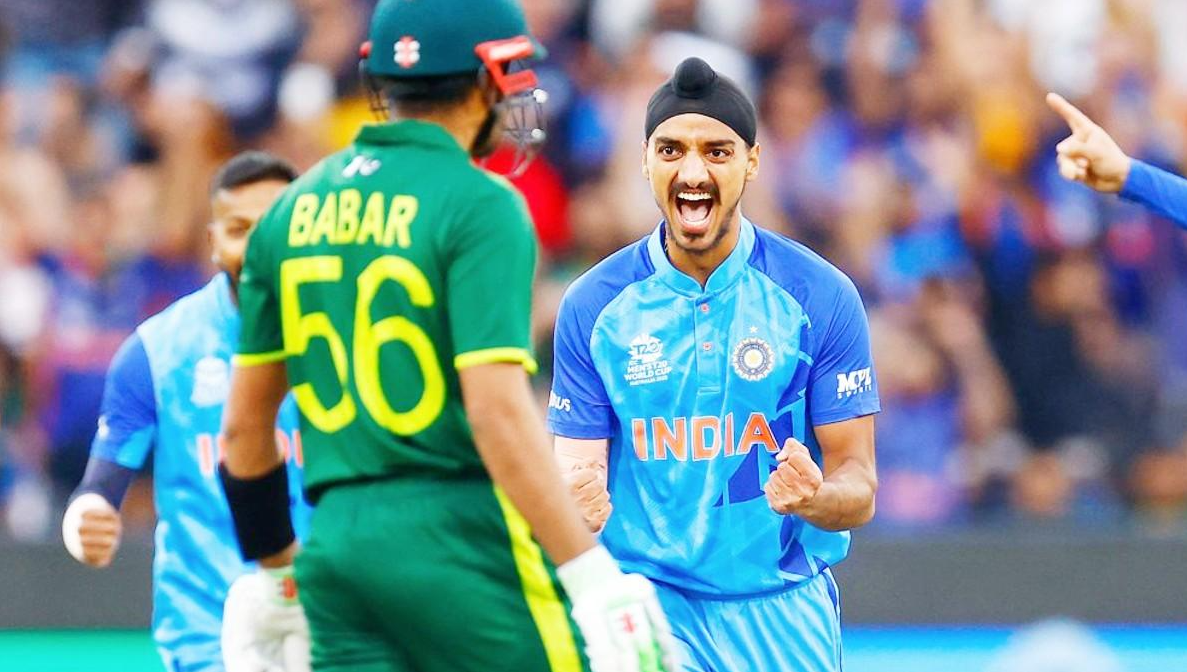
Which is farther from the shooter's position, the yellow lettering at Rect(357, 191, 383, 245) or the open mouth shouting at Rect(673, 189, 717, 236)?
the open mouth shouting at Rect(673, 189, 717, 236)

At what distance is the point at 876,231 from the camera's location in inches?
428

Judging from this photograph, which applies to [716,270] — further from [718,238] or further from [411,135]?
[411,135]

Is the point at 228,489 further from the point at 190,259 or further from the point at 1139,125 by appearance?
the point at 1139,125

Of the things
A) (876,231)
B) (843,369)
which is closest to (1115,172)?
(843,369)

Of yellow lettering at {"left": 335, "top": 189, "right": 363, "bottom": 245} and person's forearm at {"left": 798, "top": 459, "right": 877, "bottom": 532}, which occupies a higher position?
yellow lettering at {"left": 335, "top": 189, "right": 363, "bottom": 245}

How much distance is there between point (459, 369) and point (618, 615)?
0.55m

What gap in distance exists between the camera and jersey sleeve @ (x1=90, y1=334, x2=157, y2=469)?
655 cm

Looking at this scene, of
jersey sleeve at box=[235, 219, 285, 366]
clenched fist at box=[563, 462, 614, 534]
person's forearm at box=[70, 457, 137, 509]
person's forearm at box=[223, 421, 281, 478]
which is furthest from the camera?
person's forearm at box=[70, 457, 137, 509]

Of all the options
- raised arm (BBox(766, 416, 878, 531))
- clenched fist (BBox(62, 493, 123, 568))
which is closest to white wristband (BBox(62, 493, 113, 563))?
clenched fist (BBox(62, 493, 123, 568))

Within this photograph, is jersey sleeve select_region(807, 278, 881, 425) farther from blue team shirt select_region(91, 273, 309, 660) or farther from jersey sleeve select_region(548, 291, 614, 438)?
blue team shirt select_region(91, 273, 309, 660)

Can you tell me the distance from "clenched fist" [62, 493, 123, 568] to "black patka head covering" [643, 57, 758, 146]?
6.83ft

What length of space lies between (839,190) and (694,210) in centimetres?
542

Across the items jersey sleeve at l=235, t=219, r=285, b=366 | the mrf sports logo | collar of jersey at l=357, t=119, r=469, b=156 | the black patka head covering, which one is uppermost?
the black patka head covering

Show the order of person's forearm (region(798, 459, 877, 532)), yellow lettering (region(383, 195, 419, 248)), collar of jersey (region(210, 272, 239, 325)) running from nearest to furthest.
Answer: yellow lettering (region(383, 195, 419, 248))
person's forearm (region(798, 459, 877, 532))
collar of jersey (region(210, 272, 239, 325))
